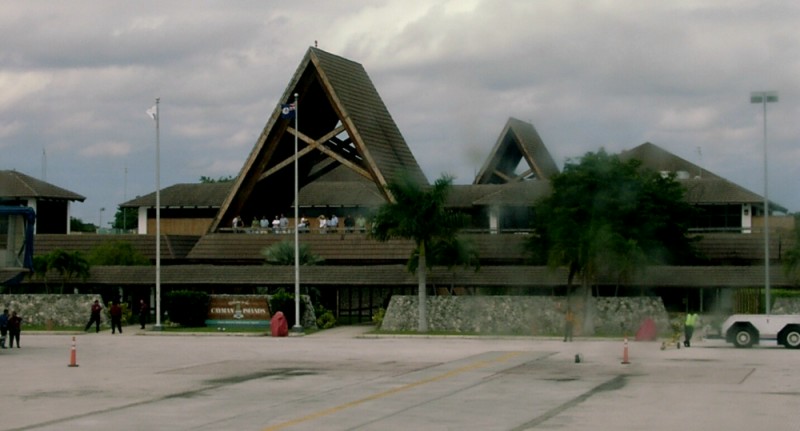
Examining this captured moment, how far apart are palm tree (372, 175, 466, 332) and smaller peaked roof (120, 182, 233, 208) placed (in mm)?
32802

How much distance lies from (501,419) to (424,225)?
105 ft

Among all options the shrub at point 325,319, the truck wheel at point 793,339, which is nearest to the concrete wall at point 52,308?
the shrub at point 325,319

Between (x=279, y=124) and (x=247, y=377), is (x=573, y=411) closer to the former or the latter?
(x=247, y=377)

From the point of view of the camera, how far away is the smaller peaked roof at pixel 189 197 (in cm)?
8912

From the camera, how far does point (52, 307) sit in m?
60.8

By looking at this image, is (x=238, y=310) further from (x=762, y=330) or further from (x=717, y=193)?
(x=717, y=193)

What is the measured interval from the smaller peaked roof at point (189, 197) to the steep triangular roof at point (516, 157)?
862 inches

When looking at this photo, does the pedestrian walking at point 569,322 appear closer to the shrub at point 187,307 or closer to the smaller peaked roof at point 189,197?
the shrub at point 187,307

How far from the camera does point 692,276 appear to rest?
57281 mm

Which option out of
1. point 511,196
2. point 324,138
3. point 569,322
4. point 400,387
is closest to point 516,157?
point 511,196

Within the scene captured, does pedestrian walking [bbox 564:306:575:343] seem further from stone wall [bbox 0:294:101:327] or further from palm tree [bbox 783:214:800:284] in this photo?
stone wall [bbox 0:294:101:327]

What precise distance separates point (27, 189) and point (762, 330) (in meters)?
55.6

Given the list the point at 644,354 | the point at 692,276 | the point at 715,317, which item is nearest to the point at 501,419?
the point at 644,354

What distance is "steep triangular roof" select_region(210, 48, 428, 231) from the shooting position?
72750mm
